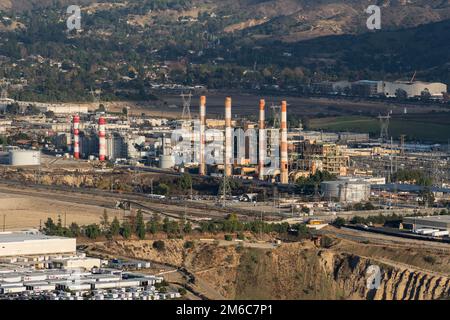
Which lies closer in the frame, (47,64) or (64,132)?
(64,132)

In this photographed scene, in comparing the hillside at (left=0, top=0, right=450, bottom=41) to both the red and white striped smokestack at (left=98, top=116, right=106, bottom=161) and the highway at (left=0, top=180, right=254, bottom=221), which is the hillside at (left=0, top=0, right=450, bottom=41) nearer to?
the red and white striped smokestack at (left=98, top=116, right=106, bottom=161)

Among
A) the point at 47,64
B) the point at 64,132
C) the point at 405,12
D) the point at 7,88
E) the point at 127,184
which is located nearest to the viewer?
the point at 127,184

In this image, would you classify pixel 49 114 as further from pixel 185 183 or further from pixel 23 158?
pixel 185 183

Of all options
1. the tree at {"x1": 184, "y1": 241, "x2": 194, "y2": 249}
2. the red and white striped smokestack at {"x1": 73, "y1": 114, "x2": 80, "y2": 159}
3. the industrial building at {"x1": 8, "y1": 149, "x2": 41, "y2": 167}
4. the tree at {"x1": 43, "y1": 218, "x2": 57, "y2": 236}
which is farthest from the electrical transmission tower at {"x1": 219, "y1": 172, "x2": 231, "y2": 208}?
the red and white striped smokestack at {"x1": 73, "y1": 114, "x2": 80, "y2": 159}

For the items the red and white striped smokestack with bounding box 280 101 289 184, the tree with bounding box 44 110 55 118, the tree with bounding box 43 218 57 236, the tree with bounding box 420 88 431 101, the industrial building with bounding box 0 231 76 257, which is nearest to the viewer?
the industrial building with bounding box 0 231 76 257

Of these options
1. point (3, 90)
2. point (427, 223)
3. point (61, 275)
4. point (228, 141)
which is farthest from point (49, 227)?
point (3, 90)

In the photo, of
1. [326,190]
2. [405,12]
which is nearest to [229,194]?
[326,190]

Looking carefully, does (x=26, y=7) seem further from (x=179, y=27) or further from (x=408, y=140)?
(x=408, y=140)
